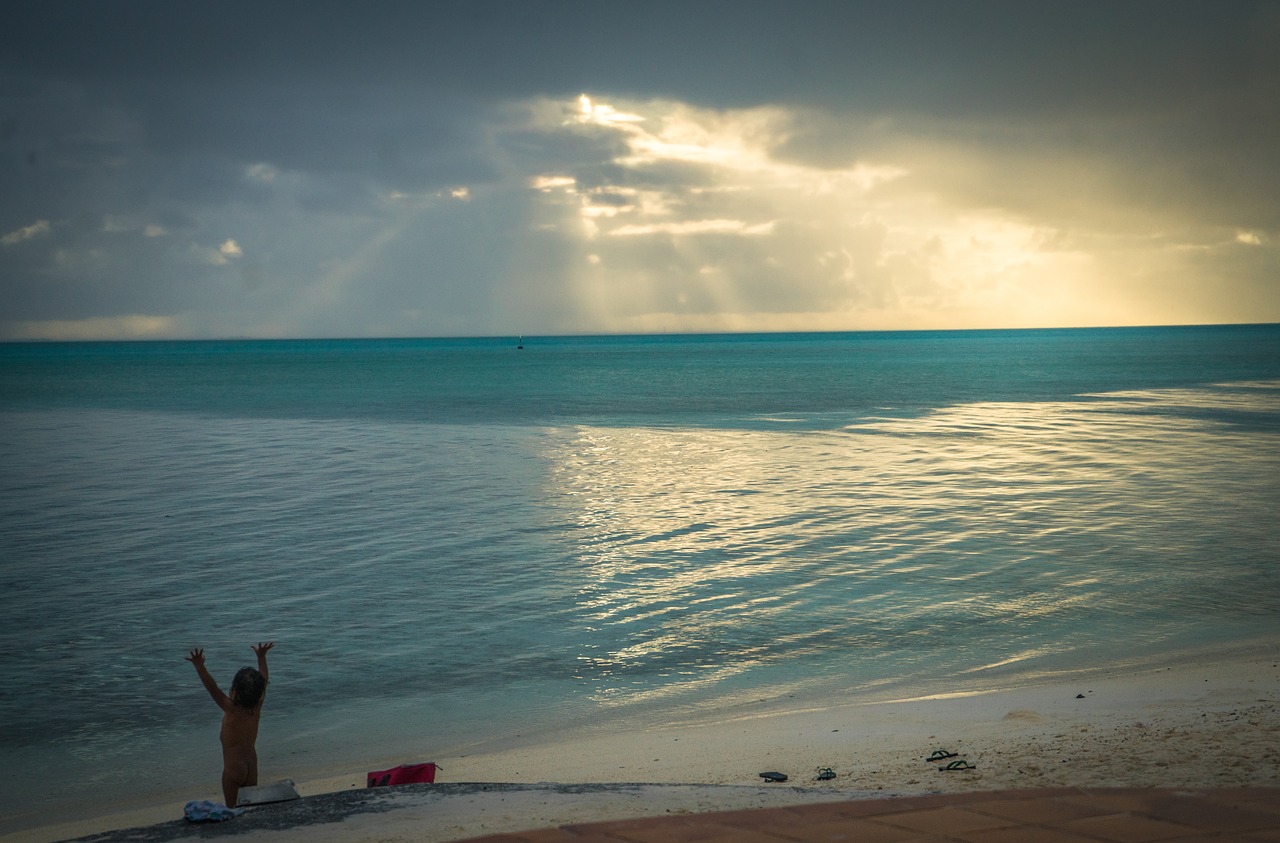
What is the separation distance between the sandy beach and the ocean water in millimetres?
636

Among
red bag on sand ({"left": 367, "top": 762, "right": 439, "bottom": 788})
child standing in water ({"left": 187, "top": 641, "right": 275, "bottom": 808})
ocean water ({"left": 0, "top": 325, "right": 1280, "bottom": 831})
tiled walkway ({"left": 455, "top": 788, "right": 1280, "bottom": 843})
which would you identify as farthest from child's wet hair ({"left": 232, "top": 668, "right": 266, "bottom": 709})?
tiled walkway ({"left": 455, "top": 788, "right": 1280, "bottom": 843})

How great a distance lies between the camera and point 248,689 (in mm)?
8258

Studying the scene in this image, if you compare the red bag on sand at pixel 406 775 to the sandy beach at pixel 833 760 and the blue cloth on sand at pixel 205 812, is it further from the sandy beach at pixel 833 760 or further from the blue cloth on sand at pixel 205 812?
the blue cloth on sand at pixel 205 812

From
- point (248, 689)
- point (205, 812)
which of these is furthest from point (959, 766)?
point (248, 689)

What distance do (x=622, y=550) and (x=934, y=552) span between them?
18.6 feet

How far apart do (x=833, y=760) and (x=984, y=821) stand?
2.94 m

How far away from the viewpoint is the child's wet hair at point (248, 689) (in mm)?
8258

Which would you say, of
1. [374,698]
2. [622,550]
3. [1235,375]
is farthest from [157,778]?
[1235,375]

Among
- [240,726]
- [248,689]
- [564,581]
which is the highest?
[248,689]

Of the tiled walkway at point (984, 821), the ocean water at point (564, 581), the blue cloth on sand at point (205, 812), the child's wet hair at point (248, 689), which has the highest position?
the child's wet hair at point (248, 689)

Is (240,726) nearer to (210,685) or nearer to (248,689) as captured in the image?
(248,689)

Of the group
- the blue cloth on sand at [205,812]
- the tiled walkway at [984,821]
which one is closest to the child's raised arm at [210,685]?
the blue cloth on sand at [205,812]

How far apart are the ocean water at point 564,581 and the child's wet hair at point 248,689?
162 centimetres

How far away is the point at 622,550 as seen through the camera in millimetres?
19062
